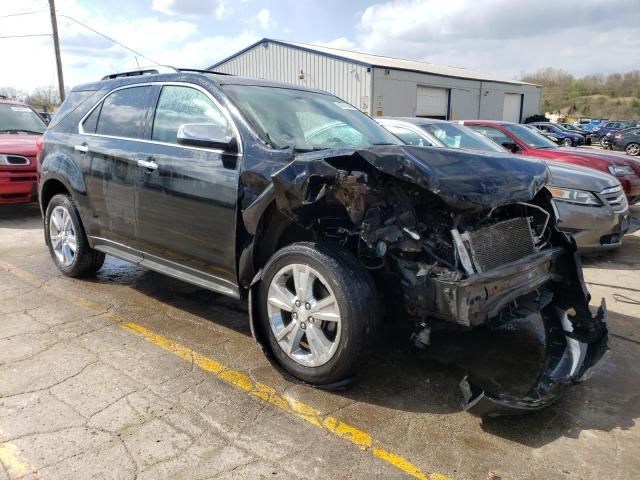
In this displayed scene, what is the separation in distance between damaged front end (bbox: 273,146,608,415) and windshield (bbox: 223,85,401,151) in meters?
0.63

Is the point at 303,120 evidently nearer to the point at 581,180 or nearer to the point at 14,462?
the point at 14,462

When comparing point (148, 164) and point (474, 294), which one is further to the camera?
point (148, 164)

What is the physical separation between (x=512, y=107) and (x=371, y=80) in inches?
775

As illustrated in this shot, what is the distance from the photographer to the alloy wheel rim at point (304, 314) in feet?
10.0

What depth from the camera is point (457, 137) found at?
7.16 meters

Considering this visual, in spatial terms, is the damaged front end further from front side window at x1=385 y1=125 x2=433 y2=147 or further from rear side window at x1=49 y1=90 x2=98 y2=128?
front side window at x1=385 y1=125 x2=433 y2=147

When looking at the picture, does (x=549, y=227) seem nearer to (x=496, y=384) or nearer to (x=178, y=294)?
(x=496, y=384)

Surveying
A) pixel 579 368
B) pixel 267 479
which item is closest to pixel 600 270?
pixel 579 368

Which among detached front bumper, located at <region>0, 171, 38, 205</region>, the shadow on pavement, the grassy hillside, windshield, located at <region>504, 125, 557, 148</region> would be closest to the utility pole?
the shadow on pavement

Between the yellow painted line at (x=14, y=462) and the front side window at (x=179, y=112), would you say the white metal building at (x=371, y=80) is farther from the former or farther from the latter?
the yellow painted line at (x=14, y=462)

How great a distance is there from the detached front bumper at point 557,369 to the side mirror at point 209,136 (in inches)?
81.9

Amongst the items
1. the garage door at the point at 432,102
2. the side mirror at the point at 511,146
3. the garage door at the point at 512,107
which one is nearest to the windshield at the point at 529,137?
the side mirror at the point at 511,146

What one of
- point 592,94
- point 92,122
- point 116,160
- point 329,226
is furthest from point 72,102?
point 592,94

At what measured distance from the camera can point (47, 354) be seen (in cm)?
367
